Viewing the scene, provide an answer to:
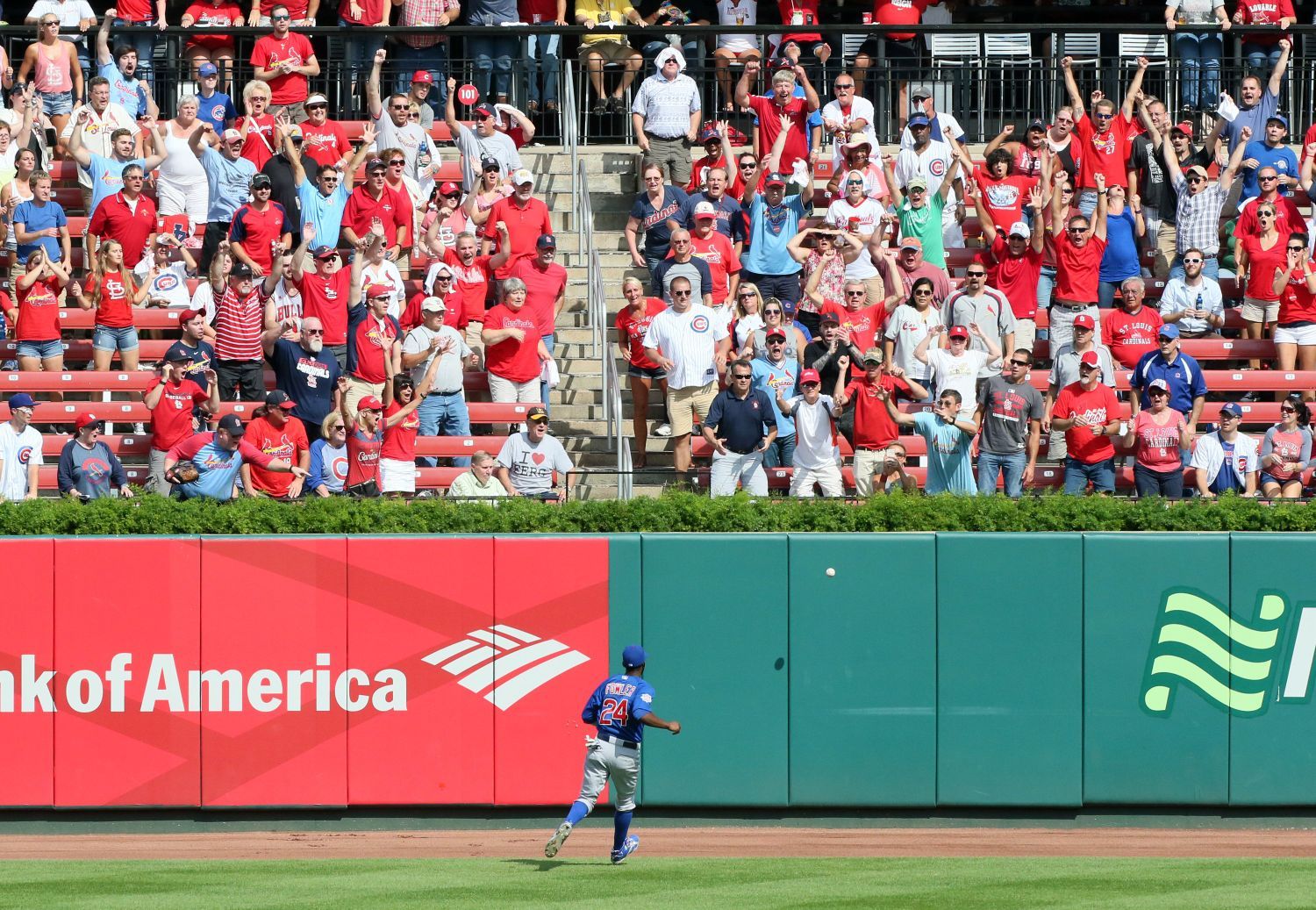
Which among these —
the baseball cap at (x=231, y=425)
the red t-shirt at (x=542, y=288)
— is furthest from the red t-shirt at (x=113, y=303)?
the red t-shirt at (x=542, y=288)

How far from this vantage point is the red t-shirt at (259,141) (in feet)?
67.6

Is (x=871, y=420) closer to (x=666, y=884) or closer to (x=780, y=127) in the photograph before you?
(x=780, y=127)

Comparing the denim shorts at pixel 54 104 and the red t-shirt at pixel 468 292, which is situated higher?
the denim shorts at pixel 54 104

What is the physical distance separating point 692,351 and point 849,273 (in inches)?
90.9

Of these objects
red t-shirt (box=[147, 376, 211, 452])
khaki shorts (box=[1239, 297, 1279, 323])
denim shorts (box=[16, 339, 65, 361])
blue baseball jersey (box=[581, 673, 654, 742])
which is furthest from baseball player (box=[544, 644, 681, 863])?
khaki shorts (box=[1239, 297, 1279, 323])

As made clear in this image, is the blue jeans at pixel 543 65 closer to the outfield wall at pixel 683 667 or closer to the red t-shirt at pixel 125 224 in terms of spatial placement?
the red t-shirt at pixel 125 224

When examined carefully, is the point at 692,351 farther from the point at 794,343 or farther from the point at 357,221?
the point at 357,221

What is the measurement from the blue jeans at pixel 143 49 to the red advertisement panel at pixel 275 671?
9.53 m

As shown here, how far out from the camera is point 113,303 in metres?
18.4

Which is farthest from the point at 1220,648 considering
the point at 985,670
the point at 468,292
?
the point at 468,292

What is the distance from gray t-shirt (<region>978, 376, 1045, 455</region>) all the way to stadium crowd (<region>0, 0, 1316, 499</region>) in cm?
3

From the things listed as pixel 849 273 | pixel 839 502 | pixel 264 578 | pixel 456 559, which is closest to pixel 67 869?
pixel 264 578

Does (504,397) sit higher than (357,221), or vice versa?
(357,221)

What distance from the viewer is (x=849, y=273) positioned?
1897cm
